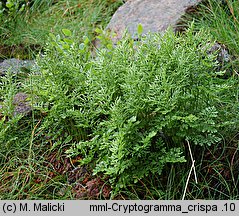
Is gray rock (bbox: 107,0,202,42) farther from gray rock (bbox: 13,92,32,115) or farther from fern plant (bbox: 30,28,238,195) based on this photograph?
fern plant (bbox: 30,28,238,195)

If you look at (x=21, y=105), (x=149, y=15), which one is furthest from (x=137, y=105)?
(x=149, y=15)

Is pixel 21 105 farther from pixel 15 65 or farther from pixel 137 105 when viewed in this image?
pixel 137 105

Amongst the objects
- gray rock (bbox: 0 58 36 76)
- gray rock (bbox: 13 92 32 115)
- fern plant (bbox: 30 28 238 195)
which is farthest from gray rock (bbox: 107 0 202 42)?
fern plant (bbox: 30 28 238 195)

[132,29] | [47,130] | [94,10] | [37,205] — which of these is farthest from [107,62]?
[94,10]

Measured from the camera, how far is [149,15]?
4.05m

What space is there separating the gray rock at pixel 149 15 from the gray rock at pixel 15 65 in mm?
743

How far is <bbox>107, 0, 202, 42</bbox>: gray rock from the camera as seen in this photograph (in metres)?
3.90

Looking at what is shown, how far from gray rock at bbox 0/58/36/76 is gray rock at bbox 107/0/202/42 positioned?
2.44 ft

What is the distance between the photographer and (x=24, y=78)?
343cm

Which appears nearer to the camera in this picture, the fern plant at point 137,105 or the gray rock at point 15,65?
the fern plant at point 137,105

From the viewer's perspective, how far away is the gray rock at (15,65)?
3.59 m

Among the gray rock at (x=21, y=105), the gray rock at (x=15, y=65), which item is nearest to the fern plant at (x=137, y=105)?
the gray rock at (x=21, y=105)

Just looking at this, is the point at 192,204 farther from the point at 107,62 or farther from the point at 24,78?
the point at 24,78

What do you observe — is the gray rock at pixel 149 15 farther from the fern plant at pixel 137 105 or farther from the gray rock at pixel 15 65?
the fern plant at pixel 137 105
